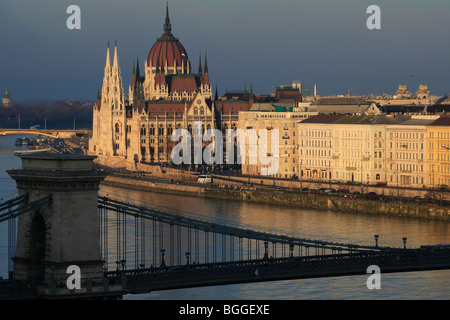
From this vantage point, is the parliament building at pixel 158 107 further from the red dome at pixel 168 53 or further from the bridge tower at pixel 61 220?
the bridge tower at pixel 61 220

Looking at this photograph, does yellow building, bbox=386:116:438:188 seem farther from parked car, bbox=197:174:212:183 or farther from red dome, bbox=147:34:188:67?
red dome, bbox=147:34:188:67

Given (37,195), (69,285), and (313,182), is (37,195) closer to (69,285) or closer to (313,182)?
(69,285)

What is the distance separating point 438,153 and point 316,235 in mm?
18793

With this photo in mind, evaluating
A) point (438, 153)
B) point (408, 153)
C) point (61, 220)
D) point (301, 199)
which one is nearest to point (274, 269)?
point (61, 220)

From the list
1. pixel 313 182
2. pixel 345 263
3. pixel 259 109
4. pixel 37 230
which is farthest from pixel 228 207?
pixel 37 230

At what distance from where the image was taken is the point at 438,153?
67.6 m

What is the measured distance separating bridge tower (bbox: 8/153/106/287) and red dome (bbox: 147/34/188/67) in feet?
293

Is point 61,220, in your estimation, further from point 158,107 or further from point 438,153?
point 158,107

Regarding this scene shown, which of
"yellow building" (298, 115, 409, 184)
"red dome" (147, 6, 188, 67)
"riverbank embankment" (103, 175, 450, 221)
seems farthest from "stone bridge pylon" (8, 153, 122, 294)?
"red dome" (147, 6, 188, 67)

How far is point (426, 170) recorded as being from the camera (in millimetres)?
67875

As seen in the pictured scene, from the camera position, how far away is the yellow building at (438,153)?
219 feet

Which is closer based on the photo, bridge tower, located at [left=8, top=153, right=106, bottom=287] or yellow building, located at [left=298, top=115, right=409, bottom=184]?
bridge tower, located at [left=8, top=153, right=106, bottom=287]

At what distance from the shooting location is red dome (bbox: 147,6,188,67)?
119750 mm

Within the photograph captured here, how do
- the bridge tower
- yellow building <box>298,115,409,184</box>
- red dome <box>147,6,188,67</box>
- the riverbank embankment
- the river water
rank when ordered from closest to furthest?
the bridge tower → the river water → the riverbank embankment → yellow building <box>298,115,409,184</box> → red dome <box>147,6,188,67</box>
